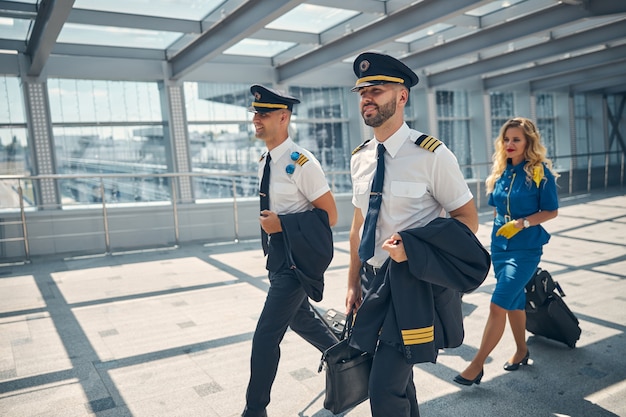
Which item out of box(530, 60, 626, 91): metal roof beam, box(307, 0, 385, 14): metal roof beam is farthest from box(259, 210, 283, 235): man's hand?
box(530, 60, 626, 91): metal roof beam

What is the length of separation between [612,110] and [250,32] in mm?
17298

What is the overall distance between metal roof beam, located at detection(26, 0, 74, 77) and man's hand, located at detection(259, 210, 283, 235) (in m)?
3.89

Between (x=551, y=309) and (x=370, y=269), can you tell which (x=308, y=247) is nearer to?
(x=370, y=269)

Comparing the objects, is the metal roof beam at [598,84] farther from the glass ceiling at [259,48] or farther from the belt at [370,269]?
the belt at [370,269]

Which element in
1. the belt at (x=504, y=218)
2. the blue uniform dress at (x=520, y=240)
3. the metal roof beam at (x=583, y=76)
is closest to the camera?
the blue uniform dress at (x=520, y=240)

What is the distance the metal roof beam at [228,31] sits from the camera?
19.6 feet

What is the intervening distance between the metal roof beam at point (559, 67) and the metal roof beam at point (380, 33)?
6.06 meters

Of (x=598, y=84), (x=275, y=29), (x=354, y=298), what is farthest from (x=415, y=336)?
(x=598, y=84)

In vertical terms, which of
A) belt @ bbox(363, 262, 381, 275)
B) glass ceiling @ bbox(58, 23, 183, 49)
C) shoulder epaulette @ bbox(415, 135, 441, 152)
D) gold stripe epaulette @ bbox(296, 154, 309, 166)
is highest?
glass ceiling @ bbox(58, 23, 183, 49)

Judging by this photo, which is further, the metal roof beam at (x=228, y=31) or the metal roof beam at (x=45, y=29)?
the metal roof beam at (x=228, y=31)

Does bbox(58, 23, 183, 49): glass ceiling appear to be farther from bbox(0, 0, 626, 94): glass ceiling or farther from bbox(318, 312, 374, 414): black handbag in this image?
bbox(318, 312, 374, 414): black handbag

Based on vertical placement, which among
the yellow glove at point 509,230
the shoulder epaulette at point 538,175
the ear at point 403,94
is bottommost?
the yellow glove at point 509,230

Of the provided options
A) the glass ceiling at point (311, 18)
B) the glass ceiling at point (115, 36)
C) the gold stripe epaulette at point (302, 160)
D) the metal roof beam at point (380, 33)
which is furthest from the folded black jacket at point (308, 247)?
the glass ceiling at point (115, 36)

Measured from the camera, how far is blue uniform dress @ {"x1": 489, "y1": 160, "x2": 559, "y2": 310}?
2945 mm
